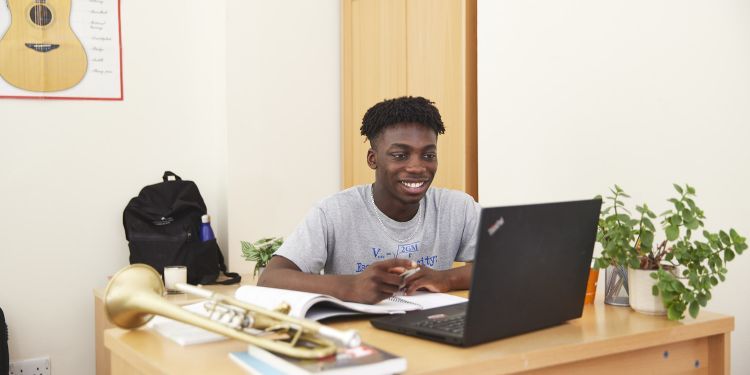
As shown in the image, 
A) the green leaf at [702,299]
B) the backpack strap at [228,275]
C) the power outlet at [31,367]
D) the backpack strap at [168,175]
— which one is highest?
the backpack strap at [168,175]

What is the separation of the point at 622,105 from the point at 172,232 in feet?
5.82

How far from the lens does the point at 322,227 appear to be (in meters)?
1.87

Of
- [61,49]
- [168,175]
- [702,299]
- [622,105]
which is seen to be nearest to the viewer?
[702,299]

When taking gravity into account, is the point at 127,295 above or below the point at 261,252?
above

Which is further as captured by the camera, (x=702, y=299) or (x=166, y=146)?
(x=166, y=146)

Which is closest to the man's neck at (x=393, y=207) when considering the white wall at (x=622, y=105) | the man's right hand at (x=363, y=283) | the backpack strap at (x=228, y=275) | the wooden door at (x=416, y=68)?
the man's right hand at (x=363, y=283)

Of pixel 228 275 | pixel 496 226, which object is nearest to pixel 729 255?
pixel 496 226

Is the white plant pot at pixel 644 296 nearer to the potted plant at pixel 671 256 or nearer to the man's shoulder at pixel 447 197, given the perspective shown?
the potted plant at pixel 671 256

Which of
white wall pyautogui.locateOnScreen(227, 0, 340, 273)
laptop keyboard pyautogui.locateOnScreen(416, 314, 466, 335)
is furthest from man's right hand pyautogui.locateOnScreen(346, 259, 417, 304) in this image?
white wall pyautogui.locateOnScreen(227, 0, 340, 273)

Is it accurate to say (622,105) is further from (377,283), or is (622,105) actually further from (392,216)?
(377,283)

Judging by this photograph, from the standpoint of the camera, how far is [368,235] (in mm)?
1903

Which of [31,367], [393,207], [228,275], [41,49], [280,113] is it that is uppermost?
[41,49]

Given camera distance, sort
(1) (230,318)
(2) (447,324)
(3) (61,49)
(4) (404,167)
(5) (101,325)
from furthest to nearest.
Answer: (3) (61,49), (5) (101,325), (4) (404,167), (2) (447,324), (1) (230,318)

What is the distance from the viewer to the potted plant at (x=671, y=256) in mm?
1328
